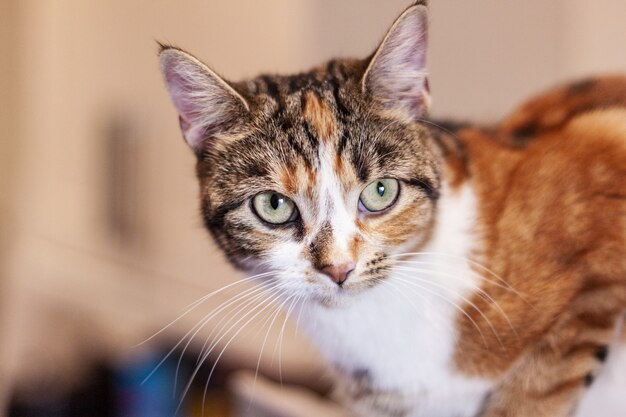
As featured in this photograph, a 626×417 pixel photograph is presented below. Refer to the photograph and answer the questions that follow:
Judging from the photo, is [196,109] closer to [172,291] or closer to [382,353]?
[382,353]

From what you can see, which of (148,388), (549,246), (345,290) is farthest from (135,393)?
(549,246)

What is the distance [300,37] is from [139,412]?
4.08 ft

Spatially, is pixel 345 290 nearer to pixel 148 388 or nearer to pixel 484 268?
pixel 484 268

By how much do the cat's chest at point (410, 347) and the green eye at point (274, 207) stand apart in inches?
7.3

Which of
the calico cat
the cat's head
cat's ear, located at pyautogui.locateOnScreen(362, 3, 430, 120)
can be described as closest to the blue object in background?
the calico cat

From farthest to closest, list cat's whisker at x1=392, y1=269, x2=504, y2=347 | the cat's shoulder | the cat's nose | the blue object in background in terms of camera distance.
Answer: the blue object in background < the cat's shoulder < cat's whisker at x1=392, y1=269, x2=504, y2=347 < the cat's nose

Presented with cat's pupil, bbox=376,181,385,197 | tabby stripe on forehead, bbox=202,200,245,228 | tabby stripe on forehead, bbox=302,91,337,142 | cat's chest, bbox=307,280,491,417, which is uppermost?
tabby stripe on forehead, bbox=302,91,337,142

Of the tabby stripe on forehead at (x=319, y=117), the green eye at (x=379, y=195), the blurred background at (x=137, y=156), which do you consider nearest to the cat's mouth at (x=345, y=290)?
the green eye at (x=379, y=195)

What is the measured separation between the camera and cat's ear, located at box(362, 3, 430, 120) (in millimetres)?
880

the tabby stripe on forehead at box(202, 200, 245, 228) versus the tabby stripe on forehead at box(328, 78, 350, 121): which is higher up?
the tabby stripe on forehead at box(328, 78, 350, 121)

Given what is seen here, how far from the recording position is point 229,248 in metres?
1.02

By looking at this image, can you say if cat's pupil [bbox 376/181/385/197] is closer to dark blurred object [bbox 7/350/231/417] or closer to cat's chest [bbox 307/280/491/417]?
cat's chest [bbox 307/280/491/417]

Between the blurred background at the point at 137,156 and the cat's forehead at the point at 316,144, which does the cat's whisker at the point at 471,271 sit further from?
the blurred background at the point at 137,156

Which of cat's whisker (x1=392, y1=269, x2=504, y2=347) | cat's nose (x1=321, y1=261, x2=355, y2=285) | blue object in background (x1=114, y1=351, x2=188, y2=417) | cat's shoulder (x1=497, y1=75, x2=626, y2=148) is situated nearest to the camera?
cat's nose (x1=321, y1=261, x2=355, y2=285)
